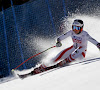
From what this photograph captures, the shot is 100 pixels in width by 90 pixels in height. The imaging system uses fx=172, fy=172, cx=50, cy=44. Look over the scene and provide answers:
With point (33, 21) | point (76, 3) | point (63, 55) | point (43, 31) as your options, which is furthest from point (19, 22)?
point (63, 55)

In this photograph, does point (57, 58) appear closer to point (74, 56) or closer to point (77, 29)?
point (74, 56)

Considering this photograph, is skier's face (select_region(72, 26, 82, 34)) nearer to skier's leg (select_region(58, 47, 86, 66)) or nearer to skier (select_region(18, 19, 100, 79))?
skier (select_region(18, 19, 100, 79))

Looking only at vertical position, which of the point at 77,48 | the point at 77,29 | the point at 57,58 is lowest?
the point at 57,58

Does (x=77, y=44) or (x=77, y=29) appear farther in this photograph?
(x=77, y=44)

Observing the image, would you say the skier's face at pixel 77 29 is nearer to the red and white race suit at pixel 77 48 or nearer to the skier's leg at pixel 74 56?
the red and white race suit at pixel 77 48

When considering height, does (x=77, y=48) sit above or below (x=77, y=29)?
below

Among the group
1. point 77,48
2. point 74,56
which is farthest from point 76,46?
point 74,56

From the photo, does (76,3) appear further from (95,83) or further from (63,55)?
(95,83)

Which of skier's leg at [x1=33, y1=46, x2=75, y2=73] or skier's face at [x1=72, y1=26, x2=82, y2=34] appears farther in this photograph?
skier's leg at [x1=33, y1=46, x2=75, y2=73]

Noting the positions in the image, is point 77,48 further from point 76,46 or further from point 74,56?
point 74,56

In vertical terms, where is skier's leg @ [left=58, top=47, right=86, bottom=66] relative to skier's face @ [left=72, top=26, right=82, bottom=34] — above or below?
below

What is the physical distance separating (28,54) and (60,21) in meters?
1.46

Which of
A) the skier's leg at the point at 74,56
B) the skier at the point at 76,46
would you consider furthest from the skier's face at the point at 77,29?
the skier's leg at the point at 74,56

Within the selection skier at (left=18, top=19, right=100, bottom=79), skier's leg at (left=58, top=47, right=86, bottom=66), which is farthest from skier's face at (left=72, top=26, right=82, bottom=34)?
skier's leg at (left=58, top=47, right=86, bottom=66)
